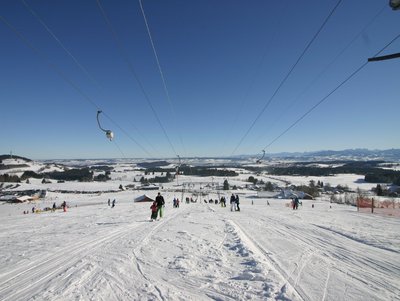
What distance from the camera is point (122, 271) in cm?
685

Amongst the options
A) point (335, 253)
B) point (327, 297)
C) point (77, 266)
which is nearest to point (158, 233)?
point (77, 266)

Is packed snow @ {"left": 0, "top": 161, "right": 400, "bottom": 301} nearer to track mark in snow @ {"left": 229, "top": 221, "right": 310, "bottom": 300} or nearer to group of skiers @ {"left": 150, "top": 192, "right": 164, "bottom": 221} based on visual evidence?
track mark in snow @ {"left": 229, "top": 221, "right": 310, "bottom": 300}

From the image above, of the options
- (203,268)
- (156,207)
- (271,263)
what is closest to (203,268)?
(203,268)

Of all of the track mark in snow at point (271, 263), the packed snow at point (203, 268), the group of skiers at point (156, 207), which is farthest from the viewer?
the group of skiers at point (156, 207)

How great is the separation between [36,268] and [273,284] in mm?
6101

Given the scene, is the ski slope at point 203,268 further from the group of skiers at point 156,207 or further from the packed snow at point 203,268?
the group of skiers at point 156,207

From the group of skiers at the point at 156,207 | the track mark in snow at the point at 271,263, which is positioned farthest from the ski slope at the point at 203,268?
the group of skiers at the point at 156,207

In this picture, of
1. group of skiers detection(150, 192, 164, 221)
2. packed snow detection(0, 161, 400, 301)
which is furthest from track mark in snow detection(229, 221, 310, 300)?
group of skiers detection(150, 192, 164, 221)

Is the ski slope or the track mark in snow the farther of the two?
the ski slope

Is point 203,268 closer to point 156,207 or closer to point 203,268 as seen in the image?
point 203,268

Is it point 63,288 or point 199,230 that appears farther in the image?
point 199,230

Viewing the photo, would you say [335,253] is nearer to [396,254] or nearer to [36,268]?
[396,254]

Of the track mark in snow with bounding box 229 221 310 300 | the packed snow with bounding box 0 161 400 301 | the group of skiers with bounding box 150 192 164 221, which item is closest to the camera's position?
the track mark in snow with bounding box 229 221 310 300

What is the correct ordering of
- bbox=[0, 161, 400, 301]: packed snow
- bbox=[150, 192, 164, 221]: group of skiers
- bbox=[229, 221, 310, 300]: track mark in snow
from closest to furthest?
bbox=[229, 221, 310, 300]: track mark in snow → bbox=[0, 161, 400, 301]: packed snow → bbox=[150, 192, 164, 221]: group of skiers
